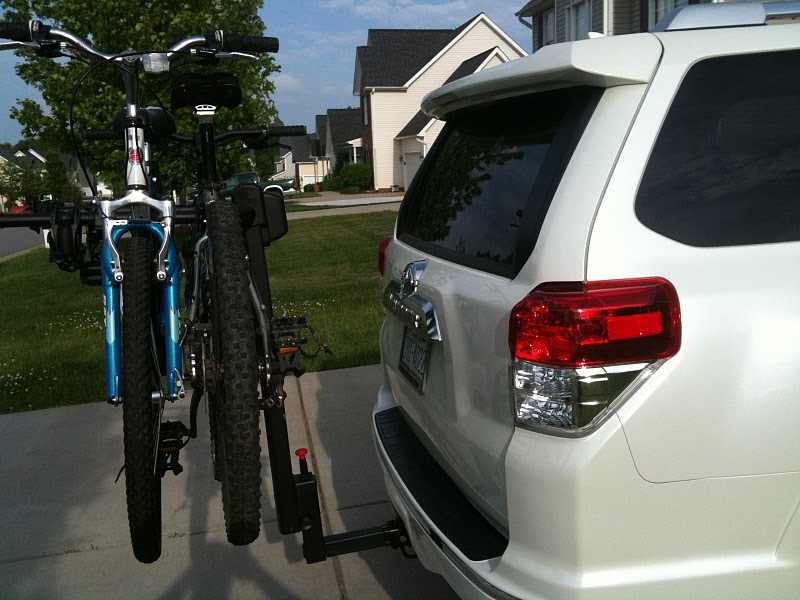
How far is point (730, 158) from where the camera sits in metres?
2.05

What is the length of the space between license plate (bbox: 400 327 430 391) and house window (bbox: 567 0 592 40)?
65.8 feet

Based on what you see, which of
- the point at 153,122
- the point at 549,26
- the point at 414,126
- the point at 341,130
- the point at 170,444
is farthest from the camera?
the point at 341,130

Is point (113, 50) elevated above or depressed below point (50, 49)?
above

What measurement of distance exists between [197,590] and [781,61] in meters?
2.85

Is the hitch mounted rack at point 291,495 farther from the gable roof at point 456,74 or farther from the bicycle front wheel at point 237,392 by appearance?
the gable roof at point 456,74

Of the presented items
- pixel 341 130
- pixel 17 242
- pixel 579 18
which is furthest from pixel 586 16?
pixel 341 130

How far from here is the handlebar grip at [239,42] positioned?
3379mm

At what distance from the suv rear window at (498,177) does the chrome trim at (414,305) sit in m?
0.11

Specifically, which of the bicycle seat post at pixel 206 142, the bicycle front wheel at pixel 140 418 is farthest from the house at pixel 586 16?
the bicycle front wheel at pixel 140 418

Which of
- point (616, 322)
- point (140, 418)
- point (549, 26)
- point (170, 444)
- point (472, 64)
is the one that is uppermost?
point (472, 64)

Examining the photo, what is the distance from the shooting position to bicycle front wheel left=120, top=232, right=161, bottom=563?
8.73 feet

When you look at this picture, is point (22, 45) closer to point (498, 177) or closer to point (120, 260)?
point (120, 260)

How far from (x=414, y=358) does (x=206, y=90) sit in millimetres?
1637

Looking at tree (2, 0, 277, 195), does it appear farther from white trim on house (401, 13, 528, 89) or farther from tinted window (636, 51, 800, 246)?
white trim on house (401, 13, 528, 89)
